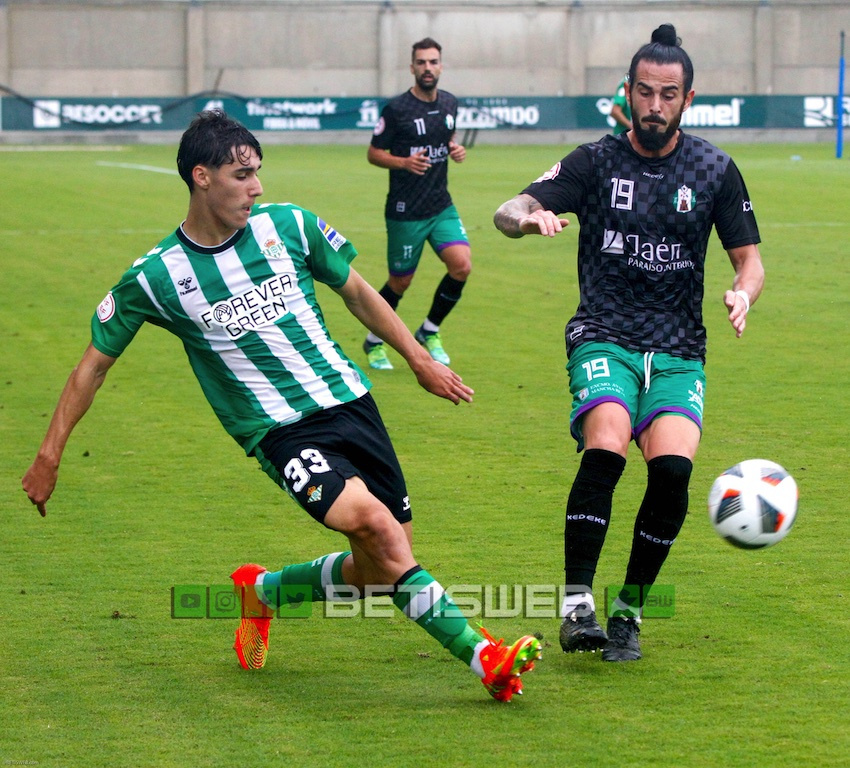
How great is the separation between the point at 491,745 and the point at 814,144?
3837cm

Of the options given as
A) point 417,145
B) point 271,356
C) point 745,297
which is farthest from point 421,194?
point 271,356

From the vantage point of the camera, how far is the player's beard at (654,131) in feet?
15.9

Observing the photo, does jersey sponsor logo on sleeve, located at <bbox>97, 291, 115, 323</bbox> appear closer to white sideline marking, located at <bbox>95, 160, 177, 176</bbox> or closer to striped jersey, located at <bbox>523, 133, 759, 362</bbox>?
striped jersey, located at <bbox>523, 133, 759, 362</bbox>

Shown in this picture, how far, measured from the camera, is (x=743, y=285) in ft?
15.9

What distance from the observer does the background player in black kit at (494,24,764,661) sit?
462cm

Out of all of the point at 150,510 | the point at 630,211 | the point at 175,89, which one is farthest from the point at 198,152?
the point at 175,89

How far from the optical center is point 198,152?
171 inches

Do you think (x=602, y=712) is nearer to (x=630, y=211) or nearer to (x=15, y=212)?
(x=630, y=211)

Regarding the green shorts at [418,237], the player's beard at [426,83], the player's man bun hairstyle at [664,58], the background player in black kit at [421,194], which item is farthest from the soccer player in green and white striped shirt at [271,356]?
the player's beard at [426,83]

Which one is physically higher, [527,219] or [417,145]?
[417,145]

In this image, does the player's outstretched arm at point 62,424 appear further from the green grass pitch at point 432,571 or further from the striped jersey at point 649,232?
the striped jersey at point 649,232

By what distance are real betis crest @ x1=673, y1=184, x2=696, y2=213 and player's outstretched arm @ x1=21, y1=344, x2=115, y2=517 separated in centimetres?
202

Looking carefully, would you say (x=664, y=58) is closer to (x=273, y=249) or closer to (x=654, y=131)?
(x=654, y=131)

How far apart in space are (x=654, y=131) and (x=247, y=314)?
5.12ft
